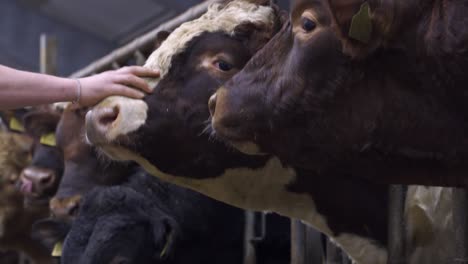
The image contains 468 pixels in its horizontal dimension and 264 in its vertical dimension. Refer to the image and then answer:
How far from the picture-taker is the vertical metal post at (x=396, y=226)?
8.08 ft

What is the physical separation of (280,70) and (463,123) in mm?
452

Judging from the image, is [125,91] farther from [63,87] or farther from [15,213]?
[15,213]

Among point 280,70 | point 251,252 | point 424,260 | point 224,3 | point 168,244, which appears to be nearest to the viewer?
point 280,70

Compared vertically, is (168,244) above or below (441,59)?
below

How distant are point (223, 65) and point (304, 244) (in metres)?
0.83

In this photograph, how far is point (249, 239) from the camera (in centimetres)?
347

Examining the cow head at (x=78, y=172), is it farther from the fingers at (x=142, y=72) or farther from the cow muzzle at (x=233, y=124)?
the cow muzzle at (x=233, y=124)

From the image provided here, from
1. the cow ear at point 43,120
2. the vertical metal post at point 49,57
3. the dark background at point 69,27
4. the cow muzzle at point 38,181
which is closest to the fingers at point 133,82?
the cow muzzle at point 38,181

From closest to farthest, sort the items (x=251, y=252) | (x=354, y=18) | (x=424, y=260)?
(x=354, y=18) → (x=424, y=260) → (x=251, y=252)

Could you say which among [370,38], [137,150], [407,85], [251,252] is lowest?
[251,252]

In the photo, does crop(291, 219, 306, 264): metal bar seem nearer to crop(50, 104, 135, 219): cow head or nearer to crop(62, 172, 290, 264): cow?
crop(62, 172, 290, 264): cow

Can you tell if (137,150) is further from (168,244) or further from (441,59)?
(441,59)

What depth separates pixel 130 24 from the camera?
833 centimetres

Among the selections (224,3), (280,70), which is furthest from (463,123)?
(224,3)
